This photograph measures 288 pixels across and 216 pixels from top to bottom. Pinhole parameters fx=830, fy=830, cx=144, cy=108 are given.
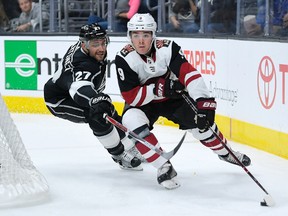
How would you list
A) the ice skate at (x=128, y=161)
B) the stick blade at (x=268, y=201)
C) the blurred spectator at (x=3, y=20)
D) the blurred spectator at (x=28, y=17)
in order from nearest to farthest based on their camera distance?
the stick blade at (x=268, y=201) → the ice skate at (x=128, y=161) → the blurred spectator at (x=28, y=17) → the blurred spectator at (x=3, y=20)

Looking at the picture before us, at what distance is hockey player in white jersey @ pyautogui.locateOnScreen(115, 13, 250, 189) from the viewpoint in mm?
4340

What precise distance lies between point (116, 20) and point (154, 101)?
329 cm

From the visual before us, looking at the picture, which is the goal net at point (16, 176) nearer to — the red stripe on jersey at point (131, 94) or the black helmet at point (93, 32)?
the red stripe on jersey at point (131, 94)

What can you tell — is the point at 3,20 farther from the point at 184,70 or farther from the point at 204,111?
the point at 204,111

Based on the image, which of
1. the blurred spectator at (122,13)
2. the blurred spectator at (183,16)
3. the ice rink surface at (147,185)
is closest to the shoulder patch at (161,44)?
the ice rink surface at (147,185)

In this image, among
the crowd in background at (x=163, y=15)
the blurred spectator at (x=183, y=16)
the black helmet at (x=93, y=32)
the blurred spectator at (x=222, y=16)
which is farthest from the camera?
the blurred spectator at (x=183, y=16)

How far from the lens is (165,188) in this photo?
4.40 meters

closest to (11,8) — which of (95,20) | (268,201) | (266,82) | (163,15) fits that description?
(163,15)

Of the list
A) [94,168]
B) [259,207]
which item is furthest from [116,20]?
[259,207]

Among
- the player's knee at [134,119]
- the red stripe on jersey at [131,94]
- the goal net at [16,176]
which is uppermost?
the red stripe on jersey at [131,94]

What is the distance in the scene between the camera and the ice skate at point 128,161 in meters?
4.93

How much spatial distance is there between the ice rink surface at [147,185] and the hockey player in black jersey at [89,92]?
20cm

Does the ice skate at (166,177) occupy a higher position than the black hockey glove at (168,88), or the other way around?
the black hockey glove at (168,88)

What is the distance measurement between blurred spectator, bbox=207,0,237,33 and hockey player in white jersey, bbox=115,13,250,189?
1.98 metres
